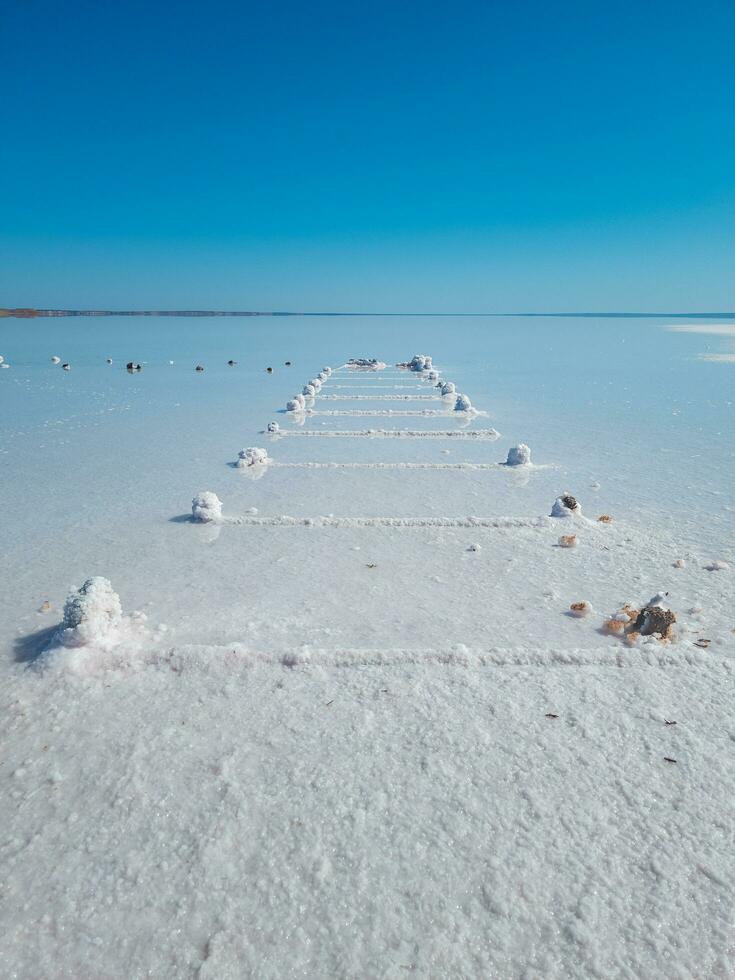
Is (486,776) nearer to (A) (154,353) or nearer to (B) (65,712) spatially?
(B) (65,712)

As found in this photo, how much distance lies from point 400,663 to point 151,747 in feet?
3.34

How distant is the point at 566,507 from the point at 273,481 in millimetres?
2596

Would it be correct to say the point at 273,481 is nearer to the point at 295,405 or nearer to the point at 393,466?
the point at 393,466

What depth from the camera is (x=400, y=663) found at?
8.83 ft

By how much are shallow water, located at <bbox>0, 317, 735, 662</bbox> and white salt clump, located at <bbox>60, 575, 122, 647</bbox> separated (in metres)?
0.31

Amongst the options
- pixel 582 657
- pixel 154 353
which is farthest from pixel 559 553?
pixel 154 353

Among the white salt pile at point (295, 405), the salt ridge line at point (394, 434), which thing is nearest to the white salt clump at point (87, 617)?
the salt ridge line at point (394, 434)

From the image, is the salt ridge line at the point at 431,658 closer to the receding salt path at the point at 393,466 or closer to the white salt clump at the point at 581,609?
the white salt clump at the point at 581,609

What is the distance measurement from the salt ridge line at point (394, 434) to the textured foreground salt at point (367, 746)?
3191 millimetres

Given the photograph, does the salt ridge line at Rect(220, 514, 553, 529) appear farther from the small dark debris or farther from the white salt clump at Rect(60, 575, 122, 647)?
the white salt clump at Rect(60, 575, 122, 647)

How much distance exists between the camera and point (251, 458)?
647 cm

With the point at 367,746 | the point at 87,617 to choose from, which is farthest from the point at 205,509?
the point at 367,746

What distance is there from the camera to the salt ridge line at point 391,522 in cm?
455

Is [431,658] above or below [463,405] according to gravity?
above
